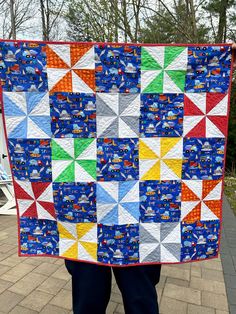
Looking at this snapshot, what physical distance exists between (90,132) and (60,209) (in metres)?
0.47

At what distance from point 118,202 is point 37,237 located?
1.74ft

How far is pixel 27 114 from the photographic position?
5.03ft

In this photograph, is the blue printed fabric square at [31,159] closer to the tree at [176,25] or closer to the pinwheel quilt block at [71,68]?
the pinwheel quilt block at [71,68]

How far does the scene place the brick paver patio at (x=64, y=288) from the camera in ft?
7.14

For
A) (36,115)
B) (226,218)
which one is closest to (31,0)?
(226,218)

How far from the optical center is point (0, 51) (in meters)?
1.46

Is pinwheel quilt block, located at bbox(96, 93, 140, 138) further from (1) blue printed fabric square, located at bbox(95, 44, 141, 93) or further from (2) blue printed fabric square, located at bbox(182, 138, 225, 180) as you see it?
(2) blue printed fabric square, located at bbox(182, 138, 225, 180)

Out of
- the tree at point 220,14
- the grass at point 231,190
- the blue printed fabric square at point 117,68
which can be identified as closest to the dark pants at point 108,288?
the blue printed fabric square at point 117,68

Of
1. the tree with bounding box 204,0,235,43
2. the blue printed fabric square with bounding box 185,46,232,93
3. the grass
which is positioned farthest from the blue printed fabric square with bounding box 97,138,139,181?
the tree with bounding box 204,0,235,43

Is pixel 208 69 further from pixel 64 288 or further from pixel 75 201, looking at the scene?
pixel 64 288

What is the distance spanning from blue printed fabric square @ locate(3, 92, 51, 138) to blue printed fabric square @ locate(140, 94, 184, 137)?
0.51 metres

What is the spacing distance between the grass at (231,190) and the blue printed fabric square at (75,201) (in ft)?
13.0

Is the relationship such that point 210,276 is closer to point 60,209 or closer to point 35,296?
point 35,296

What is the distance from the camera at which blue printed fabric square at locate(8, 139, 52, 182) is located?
5.13ft
